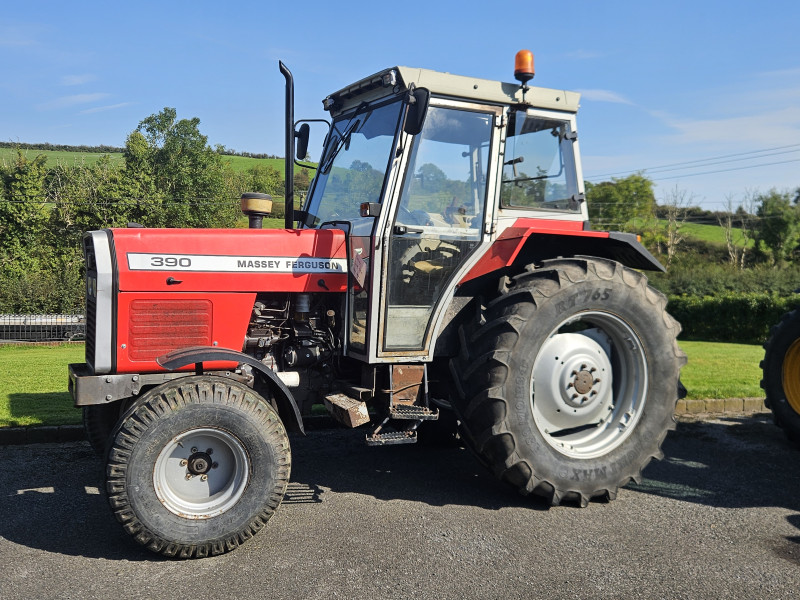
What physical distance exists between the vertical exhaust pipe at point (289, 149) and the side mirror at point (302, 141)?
39cm

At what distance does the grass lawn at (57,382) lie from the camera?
22.7ft

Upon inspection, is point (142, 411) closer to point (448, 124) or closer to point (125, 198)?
point (448, 124)

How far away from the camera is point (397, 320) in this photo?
4.87 meters

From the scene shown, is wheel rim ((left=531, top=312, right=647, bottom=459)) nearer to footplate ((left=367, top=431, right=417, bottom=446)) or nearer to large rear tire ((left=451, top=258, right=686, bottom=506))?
large rear tire ((left=451, top=258, right=686, bottom=506))

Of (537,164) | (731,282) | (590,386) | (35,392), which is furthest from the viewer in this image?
(731,282)

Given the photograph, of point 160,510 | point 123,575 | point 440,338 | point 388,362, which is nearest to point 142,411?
point 160,510

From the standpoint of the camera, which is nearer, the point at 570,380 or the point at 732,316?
the point at 570,380

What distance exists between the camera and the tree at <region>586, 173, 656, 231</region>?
53.9 metres

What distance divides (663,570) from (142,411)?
3.04 meters

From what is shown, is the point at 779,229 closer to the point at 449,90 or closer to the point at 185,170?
→ the point at 185,170

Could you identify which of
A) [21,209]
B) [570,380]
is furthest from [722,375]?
[21,209]

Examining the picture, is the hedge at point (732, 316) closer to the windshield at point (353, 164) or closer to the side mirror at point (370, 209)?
the windshield at point (353, 164)

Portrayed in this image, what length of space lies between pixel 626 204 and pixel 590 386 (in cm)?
5242

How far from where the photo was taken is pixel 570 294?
4.89m
